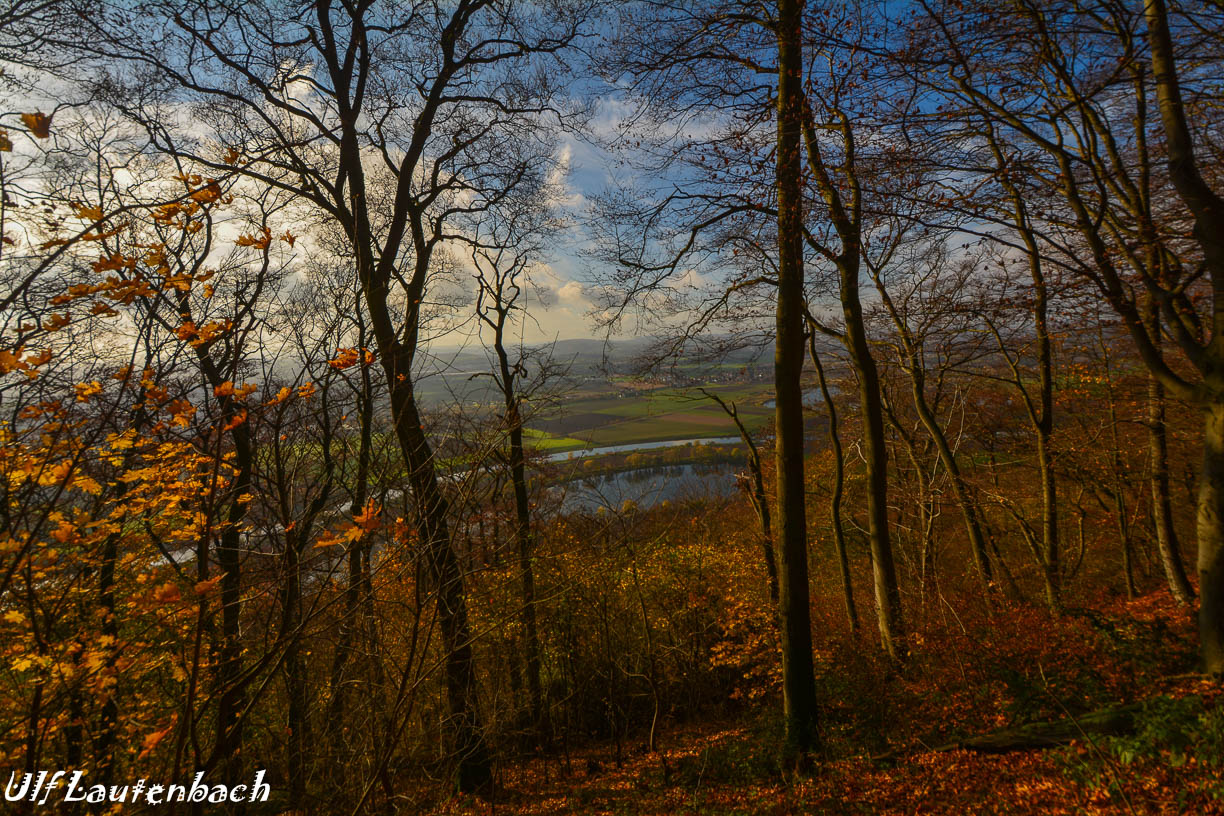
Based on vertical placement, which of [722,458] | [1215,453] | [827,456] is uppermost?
[1215,453]

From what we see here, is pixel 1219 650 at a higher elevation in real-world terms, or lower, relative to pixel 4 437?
lower

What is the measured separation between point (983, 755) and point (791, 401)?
11.5 ft

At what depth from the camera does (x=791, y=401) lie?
5.01 metres

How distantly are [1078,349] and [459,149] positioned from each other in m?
10.8

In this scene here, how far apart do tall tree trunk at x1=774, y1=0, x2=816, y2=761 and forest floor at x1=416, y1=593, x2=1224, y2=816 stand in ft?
2.49

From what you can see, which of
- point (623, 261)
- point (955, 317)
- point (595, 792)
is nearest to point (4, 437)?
point (623, 261)

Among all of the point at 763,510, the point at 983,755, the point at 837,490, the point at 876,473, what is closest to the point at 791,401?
the point at 876,473

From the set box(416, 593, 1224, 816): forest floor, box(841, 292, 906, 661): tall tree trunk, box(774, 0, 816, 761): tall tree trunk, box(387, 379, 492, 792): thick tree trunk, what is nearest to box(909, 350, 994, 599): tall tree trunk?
box(416, 593, 1224, 816): forest floor

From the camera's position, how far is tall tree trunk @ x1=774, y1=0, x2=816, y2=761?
4777mm

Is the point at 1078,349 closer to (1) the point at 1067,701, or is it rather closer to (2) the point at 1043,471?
(2) the point at 1043,471

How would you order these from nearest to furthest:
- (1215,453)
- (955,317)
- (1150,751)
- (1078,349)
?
1. (1150,751)
2. (1215,453)
3. (955,317)
4. (1078,349)

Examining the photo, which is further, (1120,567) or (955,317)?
(1120,567)

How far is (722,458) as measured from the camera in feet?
138

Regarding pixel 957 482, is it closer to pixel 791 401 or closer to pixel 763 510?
pixel 791 401
